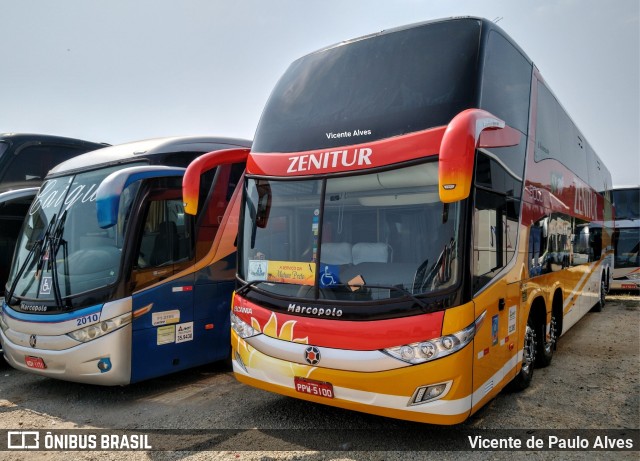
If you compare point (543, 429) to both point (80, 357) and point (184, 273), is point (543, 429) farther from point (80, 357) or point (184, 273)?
point (80, 357)

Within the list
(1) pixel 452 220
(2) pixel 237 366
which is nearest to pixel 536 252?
(1) pixel 452 220

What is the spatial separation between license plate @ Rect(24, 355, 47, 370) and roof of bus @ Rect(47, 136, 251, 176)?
2516 millimetres

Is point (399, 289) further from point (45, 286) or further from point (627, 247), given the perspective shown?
point (627, 247)

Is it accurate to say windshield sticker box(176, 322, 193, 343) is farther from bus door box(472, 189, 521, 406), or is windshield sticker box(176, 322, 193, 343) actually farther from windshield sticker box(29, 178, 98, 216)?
bus door box(472, 189, 521, 406)

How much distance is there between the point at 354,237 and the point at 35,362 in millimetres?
4245

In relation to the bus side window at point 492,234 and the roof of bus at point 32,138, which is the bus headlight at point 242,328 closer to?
the bus side window at point 492,234

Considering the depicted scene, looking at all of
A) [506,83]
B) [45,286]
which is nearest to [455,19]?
[506,83]

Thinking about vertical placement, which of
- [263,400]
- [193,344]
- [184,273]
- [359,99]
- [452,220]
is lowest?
[263,400]

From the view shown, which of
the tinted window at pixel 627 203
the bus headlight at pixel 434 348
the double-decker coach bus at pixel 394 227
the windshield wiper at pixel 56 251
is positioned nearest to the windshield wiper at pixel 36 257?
the windshield wiper at pixel 56 251

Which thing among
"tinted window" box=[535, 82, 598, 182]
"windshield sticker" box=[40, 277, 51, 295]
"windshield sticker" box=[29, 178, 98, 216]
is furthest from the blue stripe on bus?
"tinted window" box=[535, 82, 598, 182]

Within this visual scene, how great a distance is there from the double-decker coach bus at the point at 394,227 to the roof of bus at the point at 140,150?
193cm

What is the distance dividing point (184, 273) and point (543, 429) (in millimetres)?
4397

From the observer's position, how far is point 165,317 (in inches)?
237

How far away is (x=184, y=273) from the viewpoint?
627cm
